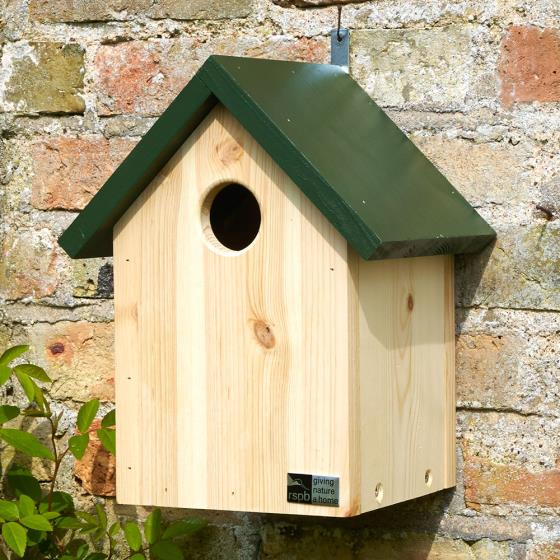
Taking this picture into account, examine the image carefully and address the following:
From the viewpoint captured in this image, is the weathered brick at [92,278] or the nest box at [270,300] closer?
the nest box at [270,300]

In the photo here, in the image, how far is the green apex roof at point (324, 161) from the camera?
6.56 ft

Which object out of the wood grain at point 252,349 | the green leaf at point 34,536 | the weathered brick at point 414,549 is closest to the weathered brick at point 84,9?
the wood grain at point 252,349

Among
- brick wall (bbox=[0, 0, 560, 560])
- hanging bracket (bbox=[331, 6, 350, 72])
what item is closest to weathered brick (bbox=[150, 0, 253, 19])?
brick wall (bbox=[0, 0, 560, 560])

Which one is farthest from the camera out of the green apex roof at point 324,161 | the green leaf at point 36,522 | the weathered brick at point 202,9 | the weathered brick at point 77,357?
the weathered brick at point 77,357

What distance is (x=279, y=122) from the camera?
80.2 inches

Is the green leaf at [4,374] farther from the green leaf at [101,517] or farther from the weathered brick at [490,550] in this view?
the weathered brick at [490,550]

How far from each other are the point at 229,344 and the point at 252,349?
0.04 metres

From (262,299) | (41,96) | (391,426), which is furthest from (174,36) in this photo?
(391,426)

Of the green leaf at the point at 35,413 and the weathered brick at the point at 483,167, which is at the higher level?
the weathered brick at the point at 483,167

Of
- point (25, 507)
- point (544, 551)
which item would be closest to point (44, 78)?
point (25, 507)

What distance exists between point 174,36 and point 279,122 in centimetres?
71

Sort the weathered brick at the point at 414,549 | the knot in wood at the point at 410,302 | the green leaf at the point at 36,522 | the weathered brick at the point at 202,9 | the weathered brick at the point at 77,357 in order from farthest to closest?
the weathered brick at the point at 77,357
the weathered brick at the point at 202,9
the weathered brick at the point at 414,549
the green leaf at the point at 36,522
the knot in wood at the point at 410,302

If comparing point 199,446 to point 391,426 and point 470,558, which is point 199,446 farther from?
point 470,558

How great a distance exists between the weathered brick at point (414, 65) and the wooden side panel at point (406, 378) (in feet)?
1.09
